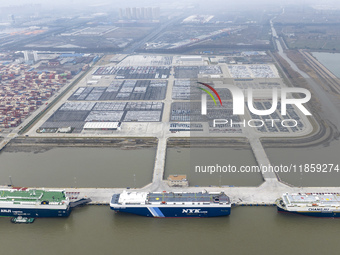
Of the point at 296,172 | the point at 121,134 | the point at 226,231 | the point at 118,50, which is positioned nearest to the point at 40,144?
the point at 121,134

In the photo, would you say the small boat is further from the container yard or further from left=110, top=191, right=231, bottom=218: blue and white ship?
the container yard

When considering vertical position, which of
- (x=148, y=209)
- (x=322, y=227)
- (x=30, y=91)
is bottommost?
(x=322, y=227)

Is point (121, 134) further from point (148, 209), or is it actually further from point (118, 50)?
point (118, 50)

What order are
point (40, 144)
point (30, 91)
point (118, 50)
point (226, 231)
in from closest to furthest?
1. point (226, 231)
2. point (40, 144)
3. point (30, 91)
4. point (118, 50)

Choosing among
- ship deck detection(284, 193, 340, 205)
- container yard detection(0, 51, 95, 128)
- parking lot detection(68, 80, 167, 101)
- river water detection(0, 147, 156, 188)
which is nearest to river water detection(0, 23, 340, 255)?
river water detection(0, 147, 156, 188)

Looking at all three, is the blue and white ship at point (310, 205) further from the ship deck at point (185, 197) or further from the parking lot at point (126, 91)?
the parking lot at point (126, 91)

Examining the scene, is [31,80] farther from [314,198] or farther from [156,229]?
[314,198]

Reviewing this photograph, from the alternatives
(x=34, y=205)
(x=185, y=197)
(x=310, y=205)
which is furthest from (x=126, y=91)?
(x=310, y=205)
